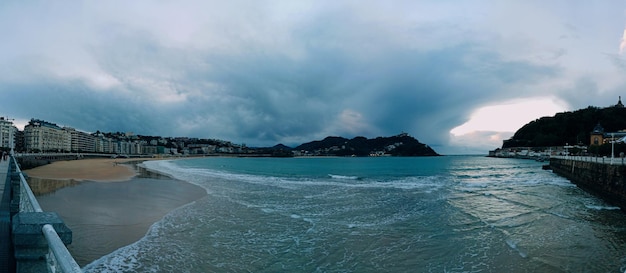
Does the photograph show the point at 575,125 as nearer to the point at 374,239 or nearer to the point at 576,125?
the point at 576,125

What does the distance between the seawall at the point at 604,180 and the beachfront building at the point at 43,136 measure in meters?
127

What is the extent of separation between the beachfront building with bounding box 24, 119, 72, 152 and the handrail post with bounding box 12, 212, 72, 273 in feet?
411

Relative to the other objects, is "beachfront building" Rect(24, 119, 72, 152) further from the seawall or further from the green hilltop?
the green hilltop

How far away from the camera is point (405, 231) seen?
11.2 m

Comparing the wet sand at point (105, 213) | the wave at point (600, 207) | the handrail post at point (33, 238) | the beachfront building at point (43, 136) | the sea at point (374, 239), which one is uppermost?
the beachfront building at point (43, 136)

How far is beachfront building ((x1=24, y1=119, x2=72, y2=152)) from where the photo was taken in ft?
355

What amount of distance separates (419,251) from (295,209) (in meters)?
7.17

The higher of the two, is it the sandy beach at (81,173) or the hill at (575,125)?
the hill at (575,125)

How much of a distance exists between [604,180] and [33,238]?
96.2 ft

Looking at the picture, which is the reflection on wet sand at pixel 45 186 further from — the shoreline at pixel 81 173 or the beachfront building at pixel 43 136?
the beachfront building at pixel 43 136

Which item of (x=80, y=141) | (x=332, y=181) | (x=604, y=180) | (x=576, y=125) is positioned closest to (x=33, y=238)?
(x=332, y=181)

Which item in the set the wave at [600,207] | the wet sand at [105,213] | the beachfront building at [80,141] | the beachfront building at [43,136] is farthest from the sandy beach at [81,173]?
the beachfront building at [80,141]

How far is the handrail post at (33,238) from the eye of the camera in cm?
284

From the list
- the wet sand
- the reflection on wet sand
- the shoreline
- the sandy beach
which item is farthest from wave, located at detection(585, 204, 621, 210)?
the sandy beach
